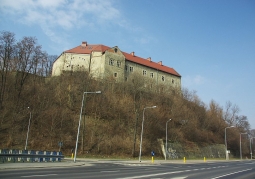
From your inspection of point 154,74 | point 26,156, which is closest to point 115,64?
point 154,74

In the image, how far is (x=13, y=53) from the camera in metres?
45.1

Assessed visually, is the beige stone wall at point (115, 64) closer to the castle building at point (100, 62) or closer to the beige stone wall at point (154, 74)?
the castle building at point (100, 62)

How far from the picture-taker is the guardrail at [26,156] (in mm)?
20750

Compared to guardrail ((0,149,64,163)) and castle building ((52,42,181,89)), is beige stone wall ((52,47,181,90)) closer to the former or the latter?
castle building ((52,42,181,89))

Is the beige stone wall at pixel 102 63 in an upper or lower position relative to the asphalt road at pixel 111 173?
upper

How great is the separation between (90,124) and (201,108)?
43.5 metres

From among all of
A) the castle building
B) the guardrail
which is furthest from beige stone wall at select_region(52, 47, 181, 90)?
the guardrail

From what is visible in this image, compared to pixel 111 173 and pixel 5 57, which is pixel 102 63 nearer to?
pixel 5 57

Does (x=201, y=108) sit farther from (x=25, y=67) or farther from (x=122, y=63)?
(x=25, y=67)

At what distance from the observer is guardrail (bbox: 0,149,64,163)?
2075cm

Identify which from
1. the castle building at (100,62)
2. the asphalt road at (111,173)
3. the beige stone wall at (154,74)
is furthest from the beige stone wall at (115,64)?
the asphalt road at (111,173)

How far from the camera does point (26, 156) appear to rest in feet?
75.0

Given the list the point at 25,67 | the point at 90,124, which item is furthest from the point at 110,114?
the point at 25,67

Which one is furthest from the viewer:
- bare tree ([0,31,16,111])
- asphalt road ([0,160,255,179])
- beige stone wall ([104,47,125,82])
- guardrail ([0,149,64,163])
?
beige stone wall ([104,47,125,82])
